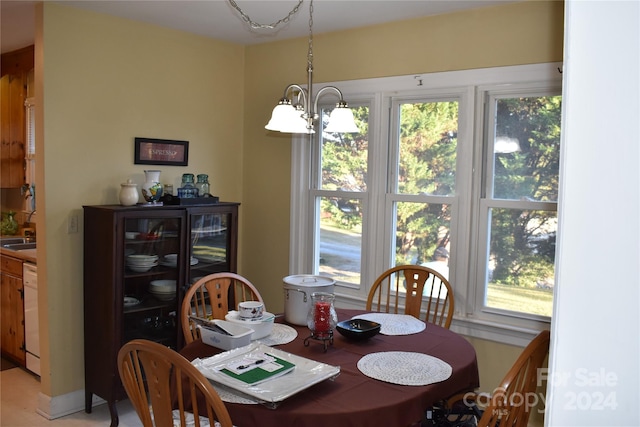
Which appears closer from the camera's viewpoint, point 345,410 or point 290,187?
point 345,410

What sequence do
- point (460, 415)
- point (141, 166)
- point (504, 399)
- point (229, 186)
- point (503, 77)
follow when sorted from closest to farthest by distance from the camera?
point (504, 399), point (460, 415), point (503, 77), point (141, 166), point (229, 186)

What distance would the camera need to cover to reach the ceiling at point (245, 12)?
2986mm

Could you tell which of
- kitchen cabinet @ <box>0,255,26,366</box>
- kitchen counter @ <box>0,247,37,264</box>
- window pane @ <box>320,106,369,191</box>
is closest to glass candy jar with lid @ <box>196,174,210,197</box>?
window pane @ <box>320,106,369,191</box>

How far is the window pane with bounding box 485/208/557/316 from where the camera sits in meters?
2.94

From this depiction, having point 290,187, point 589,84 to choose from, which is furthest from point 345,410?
point 290,187

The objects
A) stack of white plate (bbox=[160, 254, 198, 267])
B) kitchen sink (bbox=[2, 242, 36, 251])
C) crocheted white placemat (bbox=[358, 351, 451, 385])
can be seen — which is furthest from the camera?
kitchen sink (bbox=[2, 242, 36, 251])

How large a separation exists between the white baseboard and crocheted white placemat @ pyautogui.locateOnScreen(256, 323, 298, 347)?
1647 millimetres

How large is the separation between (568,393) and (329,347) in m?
1.89

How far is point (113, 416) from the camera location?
9.93 ft

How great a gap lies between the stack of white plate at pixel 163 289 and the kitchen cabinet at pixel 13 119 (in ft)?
6.90

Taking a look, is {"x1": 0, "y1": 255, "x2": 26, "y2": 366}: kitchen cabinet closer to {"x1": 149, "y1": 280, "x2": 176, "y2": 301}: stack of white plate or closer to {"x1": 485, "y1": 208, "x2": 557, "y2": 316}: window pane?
{"x1": 149, "y1": 280, "x2": 176, "y2": 301}: stack of white plate

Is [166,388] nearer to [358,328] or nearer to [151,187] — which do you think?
[358,328]

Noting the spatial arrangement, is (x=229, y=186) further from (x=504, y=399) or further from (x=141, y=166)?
(x=504, y=399)

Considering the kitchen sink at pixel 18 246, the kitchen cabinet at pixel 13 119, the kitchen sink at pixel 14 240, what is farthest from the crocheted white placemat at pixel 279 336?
the kitchen cabinet at pixel 13 119
